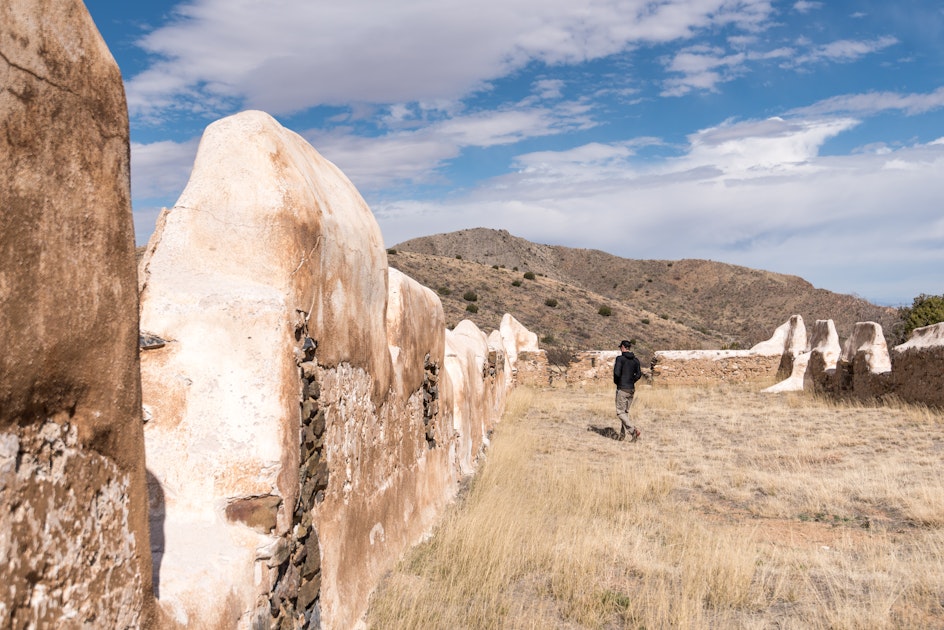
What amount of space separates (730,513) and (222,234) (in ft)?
18.2

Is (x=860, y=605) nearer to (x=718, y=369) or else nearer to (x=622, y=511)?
(x=622, y=511)

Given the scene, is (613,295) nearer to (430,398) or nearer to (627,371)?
(627,371)

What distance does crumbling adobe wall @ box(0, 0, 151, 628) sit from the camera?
55.1 inches

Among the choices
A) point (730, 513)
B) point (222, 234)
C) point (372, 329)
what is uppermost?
point (222, 234)

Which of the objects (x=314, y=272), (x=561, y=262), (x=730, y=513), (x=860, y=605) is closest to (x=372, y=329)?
(x=314, y=272)

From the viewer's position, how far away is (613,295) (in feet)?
208

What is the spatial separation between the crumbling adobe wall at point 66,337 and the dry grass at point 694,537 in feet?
7.67

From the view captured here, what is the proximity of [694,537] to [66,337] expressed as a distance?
5.06 metres

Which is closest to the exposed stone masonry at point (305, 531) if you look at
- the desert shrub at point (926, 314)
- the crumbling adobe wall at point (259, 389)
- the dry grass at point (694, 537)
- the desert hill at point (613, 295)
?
the crumbling adobe wall at point (259, 389)

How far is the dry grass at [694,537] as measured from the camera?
13.9 feet

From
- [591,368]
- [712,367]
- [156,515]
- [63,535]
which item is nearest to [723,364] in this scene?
[712,367]

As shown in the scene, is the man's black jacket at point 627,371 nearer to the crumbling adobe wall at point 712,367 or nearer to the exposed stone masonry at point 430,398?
the exposed stone masonry at point 430,398

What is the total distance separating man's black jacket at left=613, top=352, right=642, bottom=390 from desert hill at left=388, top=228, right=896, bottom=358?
48.4 ft

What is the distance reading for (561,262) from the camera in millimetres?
73625
